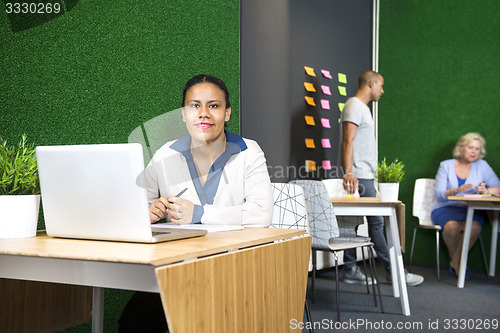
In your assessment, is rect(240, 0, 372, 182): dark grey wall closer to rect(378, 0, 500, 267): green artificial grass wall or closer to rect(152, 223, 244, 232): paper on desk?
rect(378, 0, 500, 267): green artificial grass wall

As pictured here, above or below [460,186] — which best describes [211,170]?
above

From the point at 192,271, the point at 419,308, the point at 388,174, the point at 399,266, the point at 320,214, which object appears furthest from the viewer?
the point at 388,174

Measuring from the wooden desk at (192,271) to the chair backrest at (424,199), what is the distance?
3.99m

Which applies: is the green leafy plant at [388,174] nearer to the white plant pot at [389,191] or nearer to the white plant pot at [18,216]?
the white plant pot at [389,191]

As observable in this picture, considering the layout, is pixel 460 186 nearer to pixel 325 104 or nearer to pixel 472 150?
pixel 472 150

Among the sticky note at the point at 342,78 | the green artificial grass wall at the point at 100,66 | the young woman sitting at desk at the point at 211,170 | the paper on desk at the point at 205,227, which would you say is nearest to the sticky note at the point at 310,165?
the sticky note at the point at 342,78

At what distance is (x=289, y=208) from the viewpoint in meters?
2.79

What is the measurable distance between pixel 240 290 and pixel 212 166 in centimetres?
83

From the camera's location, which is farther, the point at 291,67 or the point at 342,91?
the point at 342,91

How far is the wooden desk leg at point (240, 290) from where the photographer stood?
1.06m

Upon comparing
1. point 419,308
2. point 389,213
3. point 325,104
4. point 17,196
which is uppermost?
point 325,104

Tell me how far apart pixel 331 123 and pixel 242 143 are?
3084 millimetres

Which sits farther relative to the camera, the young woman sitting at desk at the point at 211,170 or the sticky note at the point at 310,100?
the sticky note at the point at 310,100

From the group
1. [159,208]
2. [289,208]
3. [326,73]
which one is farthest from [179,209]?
[326,73]
